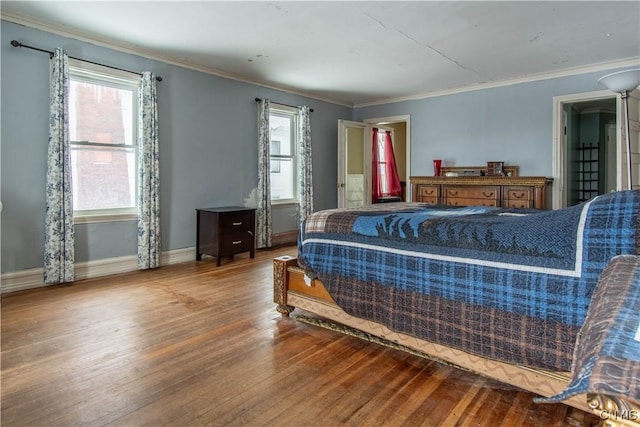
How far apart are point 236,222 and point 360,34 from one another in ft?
8.18

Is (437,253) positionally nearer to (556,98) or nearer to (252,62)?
(252,62)

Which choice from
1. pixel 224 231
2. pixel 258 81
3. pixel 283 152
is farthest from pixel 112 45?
pixel 283 152

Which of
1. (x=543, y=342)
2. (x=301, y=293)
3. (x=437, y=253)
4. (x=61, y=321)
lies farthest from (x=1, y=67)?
(x=543, y=342)

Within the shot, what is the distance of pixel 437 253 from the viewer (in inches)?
76.2

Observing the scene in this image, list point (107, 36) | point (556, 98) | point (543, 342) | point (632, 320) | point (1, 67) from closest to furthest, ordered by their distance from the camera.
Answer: point (632, 320) → point (543, 342) → point (1, 67) → point (107, 36) → point (556, 98)

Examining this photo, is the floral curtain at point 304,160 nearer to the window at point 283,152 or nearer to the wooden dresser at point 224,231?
the window at point 283,152

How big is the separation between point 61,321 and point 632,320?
3.11 meters

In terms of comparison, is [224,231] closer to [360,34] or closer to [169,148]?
[169,148]

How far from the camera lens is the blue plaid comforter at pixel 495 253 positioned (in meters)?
1.46

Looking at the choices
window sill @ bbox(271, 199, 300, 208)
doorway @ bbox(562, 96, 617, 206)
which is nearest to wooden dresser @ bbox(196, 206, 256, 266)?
window sill @ bbox(271, 199, 300, 208)

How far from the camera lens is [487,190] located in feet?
16.6

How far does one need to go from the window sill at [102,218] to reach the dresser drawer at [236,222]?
95 cm

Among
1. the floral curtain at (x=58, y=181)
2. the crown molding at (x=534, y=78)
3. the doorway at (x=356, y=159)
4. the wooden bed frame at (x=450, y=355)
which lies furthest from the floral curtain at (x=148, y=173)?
the crown molding at (x=534, y=78)

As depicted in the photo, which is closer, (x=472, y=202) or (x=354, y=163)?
(x=472, y=202)
